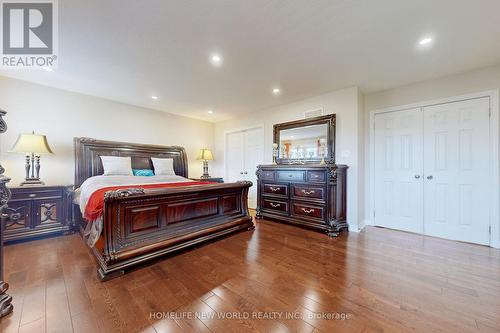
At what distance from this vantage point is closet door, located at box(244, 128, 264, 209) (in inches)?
197

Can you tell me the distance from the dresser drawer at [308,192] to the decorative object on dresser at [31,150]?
4.04 m

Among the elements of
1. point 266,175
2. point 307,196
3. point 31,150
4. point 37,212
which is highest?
point 31,150

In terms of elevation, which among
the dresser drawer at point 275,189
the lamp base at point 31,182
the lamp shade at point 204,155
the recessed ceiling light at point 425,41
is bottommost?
the dresser drawer at point 275,189

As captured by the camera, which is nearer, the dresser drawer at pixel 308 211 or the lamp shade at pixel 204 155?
the dresser drawer at pixel 308 211

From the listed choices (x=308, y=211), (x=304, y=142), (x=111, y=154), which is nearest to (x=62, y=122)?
(x=111, y=154)

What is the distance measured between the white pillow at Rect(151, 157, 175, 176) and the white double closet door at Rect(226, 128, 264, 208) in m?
1.74

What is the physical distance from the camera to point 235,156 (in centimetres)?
564

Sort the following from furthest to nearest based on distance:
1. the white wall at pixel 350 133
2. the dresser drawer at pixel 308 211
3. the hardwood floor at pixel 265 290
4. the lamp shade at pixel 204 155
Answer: the lamp shade at pixel 204 155
the white wall at pixel 350 133
the dresser drawer at pixel 308 211
the hardwood floor at pixel 265 290

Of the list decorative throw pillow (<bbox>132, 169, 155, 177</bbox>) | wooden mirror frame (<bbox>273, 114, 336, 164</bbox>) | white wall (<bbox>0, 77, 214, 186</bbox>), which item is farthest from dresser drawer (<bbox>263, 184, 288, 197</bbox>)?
white wall (<bbox>0, 77, 214, 186</bbox>)

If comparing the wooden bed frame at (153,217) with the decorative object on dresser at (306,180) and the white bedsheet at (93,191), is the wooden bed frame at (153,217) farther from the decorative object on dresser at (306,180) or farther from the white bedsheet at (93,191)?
the decorative object on dresser at (306,180)

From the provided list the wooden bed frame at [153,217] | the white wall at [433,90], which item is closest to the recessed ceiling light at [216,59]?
the wooden bed frame at [153,217]

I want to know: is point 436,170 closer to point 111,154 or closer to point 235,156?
point 235,156

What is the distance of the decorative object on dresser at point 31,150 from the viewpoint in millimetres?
2938

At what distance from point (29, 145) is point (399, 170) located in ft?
19.4
